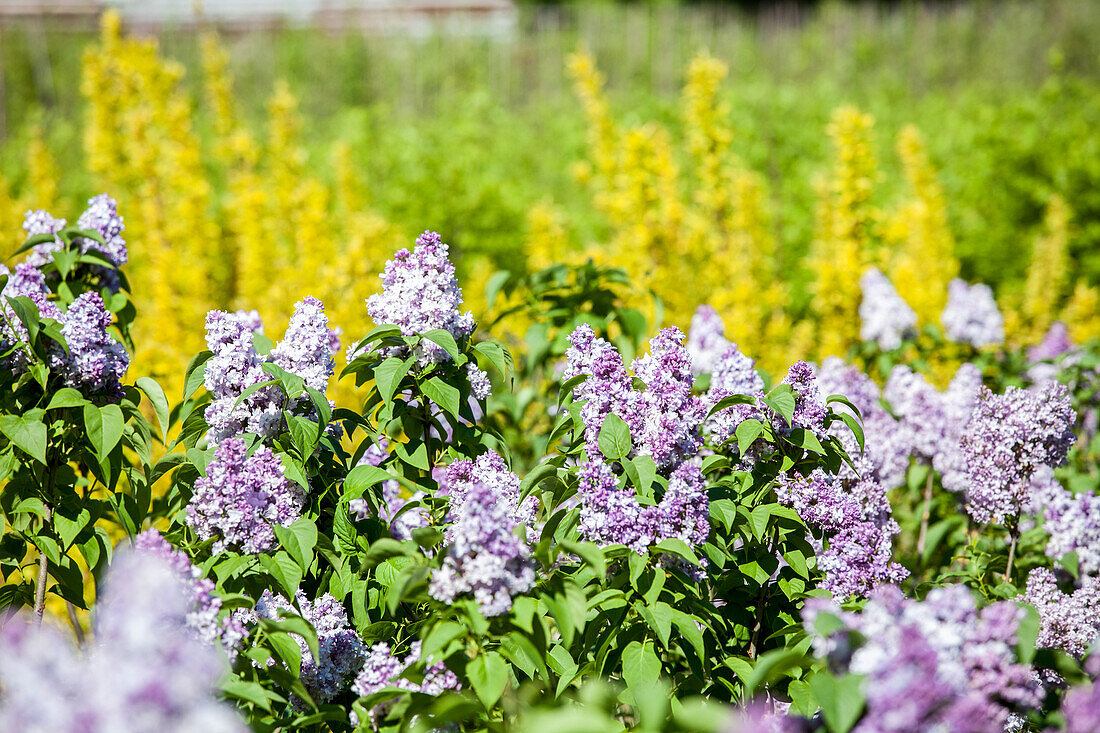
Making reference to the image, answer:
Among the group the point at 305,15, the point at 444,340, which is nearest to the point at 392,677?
the point at 444,340

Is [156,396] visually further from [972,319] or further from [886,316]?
[972,319]

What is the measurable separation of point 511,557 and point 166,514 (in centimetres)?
119

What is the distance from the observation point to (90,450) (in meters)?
2.07

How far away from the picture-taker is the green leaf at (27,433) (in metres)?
1.84

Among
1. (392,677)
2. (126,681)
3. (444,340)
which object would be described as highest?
(444,340)

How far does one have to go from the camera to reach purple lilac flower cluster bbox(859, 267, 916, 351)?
13.1ft

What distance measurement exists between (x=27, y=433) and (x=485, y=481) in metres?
0.99

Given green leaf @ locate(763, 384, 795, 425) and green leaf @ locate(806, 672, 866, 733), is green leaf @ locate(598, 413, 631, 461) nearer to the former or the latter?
green leaf @ locate(763, 384, 795, 425)

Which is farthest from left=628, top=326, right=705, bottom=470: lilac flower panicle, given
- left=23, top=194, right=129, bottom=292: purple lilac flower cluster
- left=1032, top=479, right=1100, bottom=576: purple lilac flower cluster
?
left=23, top=194, right=129, bottom=292: purple lilac flower cluster

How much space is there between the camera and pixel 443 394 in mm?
1953

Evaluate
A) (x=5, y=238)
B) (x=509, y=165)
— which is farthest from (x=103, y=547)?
(x=509, y=165)

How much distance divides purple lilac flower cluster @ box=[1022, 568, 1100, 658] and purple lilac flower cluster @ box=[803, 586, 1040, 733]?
0.94 meters

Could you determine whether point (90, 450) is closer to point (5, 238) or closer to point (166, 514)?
point (166, 514)

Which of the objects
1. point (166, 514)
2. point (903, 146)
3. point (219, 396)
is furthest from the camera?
point (903, 146)
